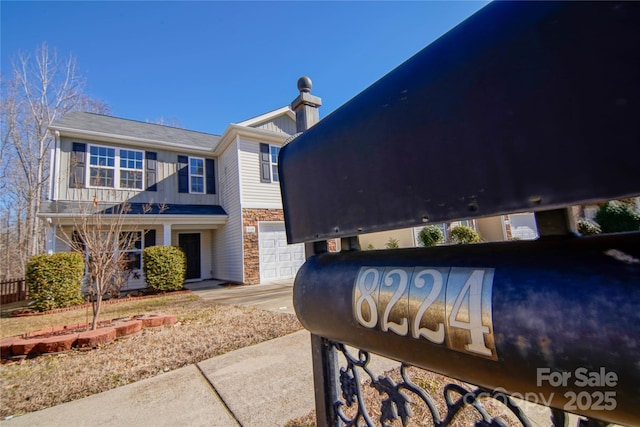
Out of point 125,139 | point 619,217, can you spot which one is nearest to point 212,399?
point 125,139

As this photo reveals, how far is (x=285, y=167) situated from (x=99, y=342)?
4253mm

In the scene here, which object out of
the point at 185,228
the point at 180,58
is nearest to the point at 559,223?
the point at 180,58

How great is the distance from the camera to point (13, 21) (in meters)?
9.01

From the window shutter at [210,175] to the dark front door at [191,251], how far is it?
2.16 metres

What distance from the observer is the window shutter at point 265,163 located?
10781 millimetres

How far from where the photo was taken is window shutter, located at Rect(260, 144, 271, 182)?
10.8 m

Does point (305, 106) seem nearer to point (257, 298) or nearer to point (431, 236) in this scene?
point (257, 298)

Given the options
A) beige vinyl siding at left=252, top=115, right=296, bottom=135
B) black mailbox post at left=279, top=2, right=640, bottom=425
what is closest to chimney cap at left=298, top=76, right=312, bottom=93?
black mailbox post at left=279, top=2, right=640, bottom=425

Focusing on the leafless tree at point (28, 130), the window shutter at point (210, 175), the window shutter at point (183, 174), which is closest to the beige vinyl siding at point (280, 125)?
the window shutter at point (210, 175)

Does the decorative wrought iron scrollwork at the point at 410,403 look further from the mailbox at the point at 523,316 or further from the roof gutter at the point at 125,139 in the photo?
the roof gutter at the point at 125,139

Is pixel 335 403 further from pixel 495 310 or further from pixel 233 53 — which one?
pixel 233 53

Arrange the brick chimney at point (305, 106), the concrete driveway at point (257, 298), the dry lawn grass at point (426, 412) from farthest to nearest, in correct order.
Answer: the concrete driveway at point (257, 298)
the dry lawn grass at point (426, 412)
the brick chimney at point (305, 106)

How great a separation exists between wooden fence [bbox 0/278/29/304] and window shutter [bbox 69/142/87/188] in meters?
3.64

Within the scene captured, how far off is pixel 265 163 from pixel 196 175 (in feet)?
11.4
